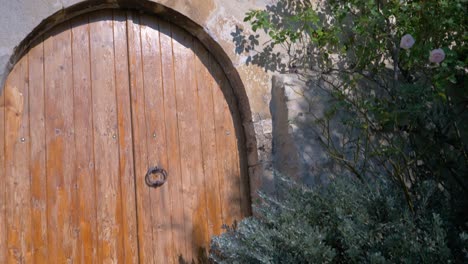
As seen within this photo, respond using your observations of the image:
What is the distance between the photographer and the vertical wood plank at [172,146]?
3.13 m

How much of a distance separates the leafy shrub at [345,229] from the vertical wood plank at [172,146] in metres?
0.32

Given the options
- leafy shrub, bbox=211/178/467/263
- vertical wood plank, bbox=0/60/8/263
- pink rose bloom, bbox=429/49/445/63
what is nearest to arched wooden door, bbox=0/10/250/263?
vertical wood plank, bbox=0/60/8/263

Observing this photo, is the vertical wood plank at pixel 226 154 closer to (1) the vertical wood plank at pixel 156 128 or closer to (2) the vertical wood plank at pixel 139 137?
(1) the vertical wood plank at pixel 156 128

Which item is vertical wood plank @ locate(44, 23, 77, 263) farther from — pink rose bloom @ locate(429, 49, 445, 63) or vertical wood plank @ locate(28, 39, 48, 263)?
pink rose bloom @ locate(429, 49, 445, 63)

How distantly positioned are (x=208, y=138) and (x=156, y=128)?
32 cm

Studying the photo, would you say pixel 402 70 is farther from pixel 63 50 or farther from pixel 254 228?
pixel 63 50

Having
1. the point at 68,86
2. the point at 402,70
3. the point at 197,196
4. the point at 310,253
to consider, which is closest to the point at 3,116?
the point at 68,86

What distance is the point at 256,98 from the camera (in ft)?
10.9

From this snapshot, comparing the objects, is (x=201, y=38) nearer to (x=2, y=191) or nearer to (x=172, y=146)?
(x=172, y=146)

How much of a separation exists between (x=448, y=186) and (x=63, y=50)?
2.21 metres

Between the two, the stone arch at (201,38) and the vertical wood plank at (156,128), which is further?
the vertical wood plank at (156,128)

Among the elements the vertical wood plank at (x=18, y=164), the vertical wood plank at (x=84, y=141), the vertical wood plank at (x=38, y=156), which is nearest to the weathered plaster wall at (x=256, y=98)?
the vertical wood plank at (x=84, y=141)

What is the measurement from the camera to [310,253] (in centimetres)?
243

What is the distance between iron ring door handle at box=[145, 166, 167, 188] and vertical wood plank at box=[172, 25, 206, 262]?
12 centimetres
